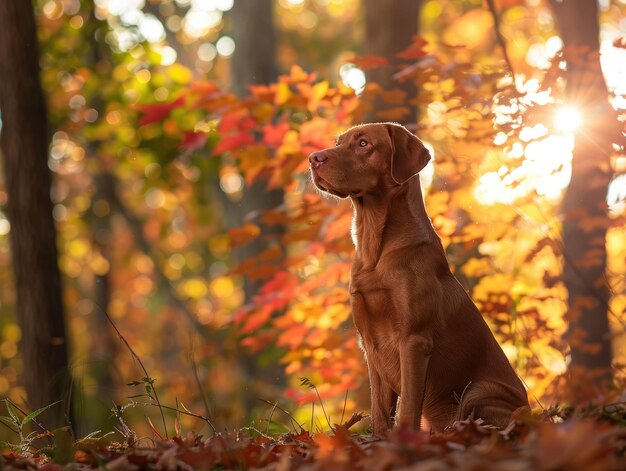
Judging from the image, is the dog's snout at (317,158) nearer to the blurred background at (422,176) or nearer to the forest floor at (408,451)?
the blurred background at (422,176)

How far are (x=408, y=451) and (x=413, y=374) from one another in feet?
4.67

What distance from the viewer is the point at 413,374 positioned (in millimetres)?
4184

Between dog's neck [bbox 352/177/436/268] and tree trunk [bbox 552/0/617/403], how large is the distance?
2.16m

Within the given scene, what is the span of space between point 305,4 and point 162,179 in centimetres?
1808

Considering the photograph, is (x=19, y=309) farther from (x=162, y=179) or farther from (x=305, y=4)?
(x=305, y=4)

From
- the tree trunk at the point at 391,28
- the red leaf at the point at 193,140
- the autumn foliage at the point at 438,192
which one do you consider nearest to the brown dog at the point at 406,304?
the autumn foliage at the point at 438,192

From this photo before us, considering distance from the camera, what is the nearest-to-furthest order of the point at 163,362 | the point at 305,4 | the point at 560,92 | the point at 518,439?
the point at 518,439
the point at 560,92
the point at 305,4
the point at 163,362

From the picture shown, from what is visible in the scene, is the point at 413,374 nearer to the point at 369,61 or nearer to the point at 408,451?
the point at 408,451

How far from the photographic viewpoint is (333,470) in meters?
2.54

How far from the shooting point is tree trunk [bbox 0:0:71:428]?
634cm

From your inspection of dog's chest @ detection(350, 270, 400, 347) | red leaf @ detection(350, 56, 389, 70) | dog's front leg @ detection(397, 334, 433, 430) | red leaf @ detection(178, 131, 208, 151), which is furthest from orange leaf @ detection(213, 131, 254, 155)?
dog's front leg @ detection(397, 334, 433, 430)

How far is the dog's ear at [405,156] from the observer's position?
4461 millimetres

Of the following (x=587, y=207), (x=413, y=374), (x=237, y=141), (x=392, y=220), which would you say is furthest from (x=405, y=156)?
(x=587, y=207)

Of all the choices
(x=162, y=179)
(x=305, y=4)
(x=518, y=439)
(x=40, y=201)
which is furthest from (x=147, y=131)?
(x=305, y=4)
